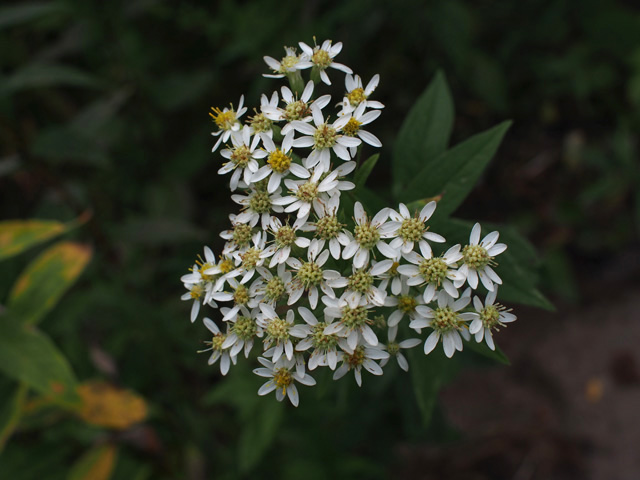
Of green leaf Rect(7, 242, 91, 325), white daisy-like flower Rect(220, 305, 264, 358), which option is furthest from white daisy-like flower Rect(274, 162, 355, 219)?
green leaf Rect(7, 242, 91, 325)

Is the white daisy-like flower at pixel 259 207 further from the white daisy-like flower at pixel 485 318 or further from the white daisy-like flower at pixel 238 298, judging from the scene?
the white daisy-like flower at pixel 485 318

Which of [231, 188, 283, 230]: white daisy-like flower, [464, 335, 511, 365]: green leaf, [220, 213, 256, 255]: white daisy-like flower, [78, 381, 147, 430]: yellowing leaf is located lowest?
[464, 335, 511, 365]: green leaf

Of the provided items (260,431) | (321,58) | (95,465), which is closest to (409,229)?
(321,58)

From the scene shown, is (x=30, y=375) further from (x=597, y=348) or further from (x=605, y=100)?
(x=605, y=100)

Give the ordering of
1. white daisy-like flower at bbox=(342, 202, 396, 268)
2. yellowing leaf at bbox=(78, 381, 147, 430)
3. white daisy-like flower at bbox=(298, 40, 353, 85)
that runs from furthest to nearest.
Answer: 1. yellowing leaf at bbox=(78, 381, 147, 430)
2. white daisy-like flower at bbox=(298, 40, 353, 85)
3. white daisy-like flower at bbox=(342, 202, 396, 268)

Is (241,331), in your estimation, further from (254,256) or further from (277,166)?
(277,166)

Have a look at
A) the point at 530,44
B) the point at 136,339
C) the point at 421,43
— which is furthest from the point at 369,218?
the point at 530,44

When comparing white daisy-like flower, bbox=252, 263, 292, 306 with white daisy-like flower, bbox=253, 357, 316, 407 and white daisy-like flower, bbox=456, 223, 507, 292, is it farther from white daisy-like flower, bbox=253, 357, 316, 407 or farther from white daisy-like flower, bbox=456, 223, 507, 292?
white daisy-like flower, bbox=456, 223, 507, 292
